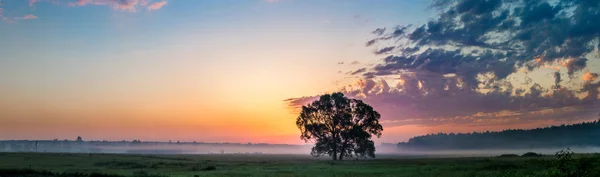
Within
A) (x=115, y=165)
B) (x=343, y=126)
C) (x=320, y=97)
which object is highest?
(x=320, y=97)

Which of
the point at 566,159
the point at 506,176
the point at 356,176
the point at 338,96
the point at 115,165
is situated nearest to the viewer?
the point at 566,159

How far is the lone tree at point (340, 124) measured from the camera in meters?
100

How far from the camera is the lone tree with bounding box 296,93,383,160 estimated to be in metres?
100

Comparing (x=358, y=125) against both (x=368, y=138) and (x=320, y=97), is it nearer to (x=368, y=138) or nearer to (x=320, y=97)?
(x=368, y=138)

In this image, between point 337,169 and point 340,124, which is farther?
point 340,124

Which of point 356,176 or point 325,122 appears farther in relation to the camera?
point 325,122

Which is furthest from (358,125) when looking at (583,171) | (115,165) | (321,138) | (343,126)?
(583,171)

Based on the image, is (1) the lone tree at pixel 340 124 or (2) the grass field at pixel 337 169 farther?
(1) the lone tree at pixel 340 124

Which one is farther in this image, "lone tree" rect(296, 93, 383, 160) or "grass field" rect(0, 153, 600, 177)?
"lone tree" rect(296, 93, 383, 160)

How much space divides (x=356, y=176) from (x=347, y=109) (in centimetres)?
5614

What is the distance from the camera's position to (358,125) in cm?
10094

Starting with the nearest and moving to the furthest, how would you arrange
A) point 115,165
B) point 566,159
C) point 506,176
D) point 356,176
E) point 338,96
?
point 566,159, point 506,176, point 356,176, point 115,165, point 338,96

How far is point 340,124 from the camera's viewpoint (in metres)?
102

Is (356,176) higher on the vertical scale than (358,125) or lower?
lower
